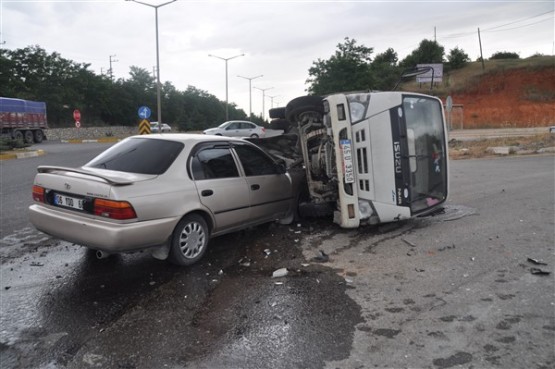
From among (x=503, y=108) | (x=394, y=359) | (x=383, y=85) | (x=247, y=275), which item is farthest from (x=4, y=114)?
(x=503, y=108)

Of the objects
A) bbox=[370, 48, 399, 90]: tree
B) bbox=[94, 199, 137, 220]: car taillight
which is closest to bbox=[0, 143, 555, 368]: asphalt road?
bbox=[94, 199, 137, 220]: car taillight

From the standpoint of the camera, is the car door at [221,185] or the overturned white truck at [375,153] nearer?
the car door at [221,185]

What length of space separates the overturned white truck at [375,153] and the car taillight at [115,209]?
2701 millimetres

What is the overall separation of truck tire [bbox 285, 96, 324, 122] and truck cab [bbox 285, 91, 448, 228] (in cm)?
1

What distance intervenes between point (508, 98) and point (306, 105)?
5922 cm

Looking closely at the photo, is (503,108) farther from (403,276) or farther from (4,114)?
(403,276)

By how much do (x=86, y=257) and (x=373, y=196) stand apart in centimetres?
370

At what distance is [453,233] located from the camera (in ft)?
20.2

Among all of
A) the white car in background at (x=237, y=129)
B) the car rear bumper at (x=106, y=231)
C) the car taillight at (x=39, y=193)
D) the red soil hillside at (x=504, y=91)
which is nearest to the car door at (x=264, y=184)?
the car rear bumper at (x=106, y=231)

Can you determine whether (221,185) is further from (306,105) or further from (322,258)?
(306,105)

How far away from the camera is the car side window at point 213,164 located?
5.14 m

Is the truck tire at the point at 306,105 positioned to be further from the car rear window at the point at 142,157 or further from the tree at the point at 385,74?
the tree at the point at 385,74

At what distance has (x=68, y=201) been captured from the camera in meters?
4.58

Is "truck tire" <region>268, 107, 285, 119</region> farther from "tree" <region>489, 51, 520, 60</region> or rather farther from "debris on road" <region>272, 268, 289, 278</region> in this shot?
"tree" <region>489, 51, 520, 60</region>
